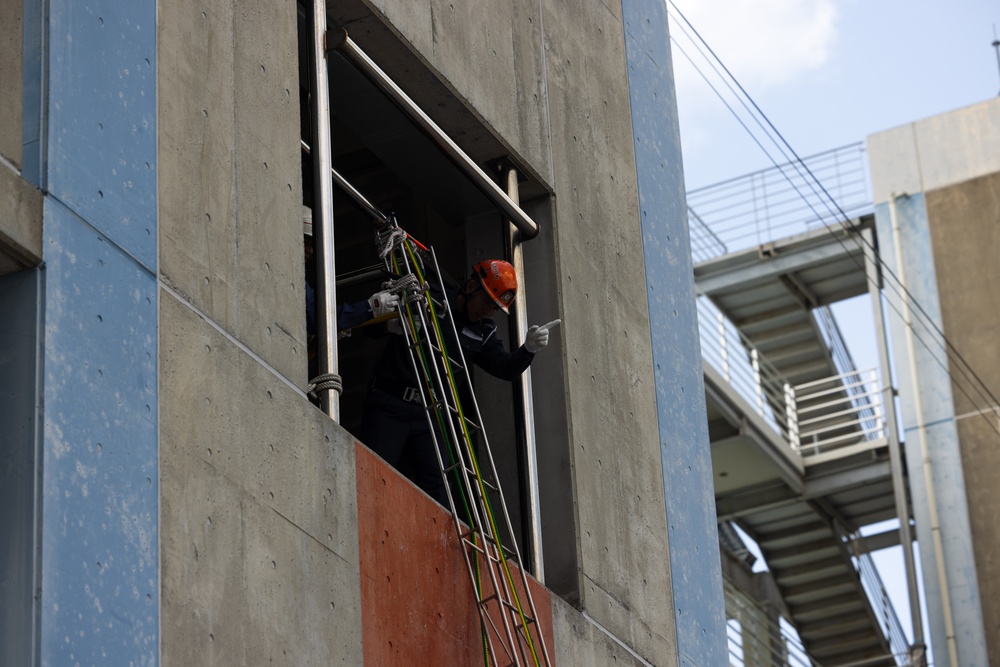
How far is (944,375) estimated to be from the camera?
28.3 metres

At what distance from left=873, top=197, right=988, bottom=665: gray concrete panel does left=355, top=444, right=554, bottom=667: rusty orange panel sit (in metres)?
18.0

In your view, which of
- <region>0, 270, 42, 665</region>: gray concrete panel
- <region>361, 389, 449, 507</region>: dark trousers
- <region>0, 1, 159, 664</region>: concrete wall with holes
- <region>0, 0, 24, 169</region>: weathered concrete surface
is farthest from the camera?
<region>361, 389, 449, 507</region>: dark trousers

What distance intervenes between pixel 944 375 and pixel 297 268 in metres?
20.4

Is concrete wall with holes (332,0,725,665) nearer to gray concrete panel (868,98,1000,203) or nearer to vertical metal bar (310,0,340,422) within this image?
vertical metal bar (310,0,340,422)

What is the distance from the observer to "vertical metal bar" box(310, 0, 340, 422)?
9820 mm

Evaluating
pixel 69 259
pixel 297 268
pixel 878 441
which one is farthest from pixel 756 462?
pixel 69 259

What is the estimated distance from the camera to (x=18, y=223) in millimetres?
7414

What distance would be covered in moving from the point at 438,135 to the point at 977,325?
59.5ft

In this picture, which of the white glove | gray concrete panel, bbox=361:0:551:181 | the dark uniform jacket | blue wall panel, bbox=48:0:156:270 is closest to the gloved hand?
the dark uniform jacket

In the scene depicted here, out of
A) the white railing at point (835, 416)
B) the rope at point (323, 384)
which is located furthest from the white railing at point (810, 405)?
the rope at point (323, 384)

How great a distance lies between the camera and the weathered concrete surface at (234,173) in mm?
8539

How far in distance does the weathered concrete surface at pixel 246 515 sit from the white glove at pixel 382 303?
155 centimetres

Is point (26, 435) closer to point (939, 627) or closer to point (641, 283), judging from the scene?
point (641, 283)

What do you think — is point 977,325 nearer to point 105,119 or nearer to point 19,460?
point 105,119
